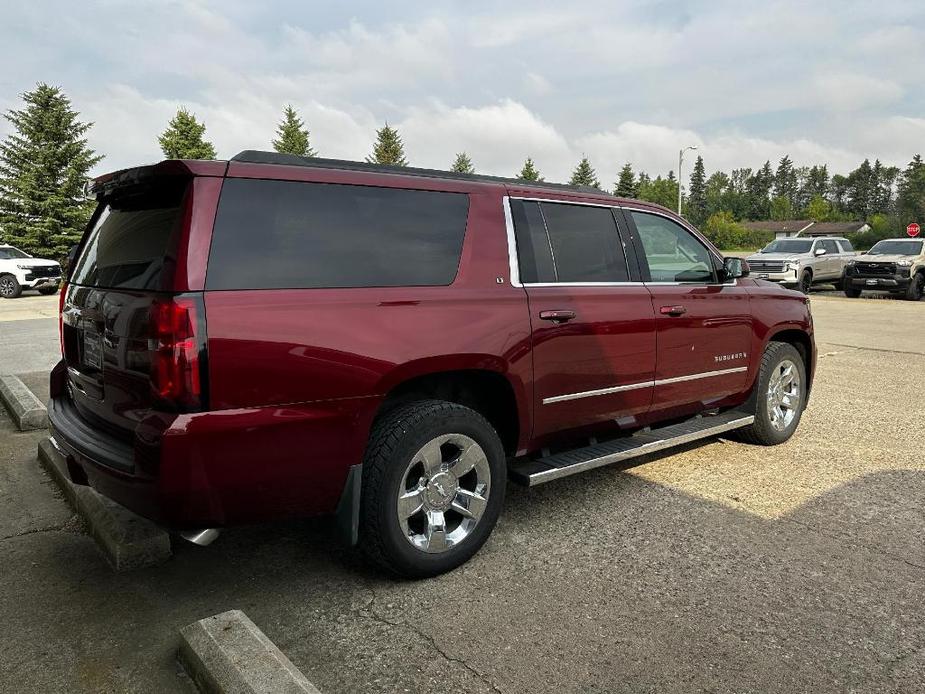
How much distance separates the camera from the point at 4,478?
4.47 m

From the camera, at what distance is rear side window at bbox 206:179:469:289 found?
2.66 meters

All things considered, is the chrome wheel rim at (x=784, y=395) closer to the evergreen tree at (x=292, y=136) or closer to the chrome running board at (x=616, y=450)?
the chrome running board at (x=616, y=450)

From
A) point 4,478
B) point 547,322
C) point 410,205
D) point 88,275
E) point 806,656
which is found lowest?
point 806,656

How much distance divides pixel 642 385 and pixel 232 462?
2.40 metres

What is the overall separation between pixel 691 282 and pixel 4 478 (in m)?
4.49

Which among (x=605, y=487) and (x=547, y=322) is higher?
(x=547, y=322)

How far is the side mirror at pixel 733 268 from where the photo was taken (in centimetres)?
461

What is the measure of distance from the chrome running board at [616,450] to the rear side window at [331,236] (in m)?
1.07

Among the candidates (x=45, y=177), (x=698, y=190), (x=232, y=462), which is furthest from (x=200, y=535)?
(x=698, y=190)

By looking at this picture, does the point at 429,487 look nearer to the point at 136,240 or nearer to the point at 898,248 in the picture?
the point at 136,240

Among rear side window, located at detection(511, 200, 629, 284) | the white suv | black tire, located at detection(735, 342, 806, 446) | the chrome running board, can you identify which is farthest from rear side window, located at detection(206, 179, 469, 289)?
the white suv

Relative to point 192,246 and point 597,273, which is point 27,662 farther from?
point 597,273

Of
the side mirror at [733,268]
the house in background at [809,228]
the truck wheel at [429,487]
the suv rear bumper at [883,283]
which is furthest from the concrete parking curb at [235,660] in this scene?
the house in background at [809,228]

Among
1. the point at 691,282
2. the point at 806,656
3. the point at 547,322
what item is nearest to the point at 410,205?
the point at 547,322
